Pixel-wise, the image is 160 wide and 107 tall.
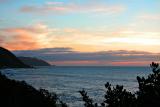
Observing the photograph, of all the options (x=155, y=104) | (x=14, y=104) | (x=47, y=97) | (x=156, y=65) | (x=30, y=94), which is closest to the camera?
(x=155, y=104)

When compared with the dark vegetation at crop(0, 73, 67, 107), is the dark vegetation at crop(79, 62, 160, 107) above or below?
above

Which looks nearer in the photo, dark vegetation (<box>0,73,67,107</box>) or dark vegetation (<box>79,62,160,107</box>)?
dark vegetation (<box>79,62,160,107</box>)

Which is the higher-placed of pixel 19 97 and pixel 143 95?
pixel 143 95

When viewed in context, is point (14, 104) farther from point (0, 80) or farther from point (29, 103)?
point (0, 80)

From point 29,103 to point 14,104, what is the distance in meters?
1.55

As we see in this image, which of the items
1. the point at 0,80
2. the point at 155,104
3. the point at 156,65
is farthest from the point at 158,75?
the point at 0,80

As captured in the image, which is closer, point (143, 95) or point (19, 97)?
point (143, 95)

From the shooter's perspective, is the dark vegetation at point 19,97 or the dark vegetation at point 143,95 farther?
the dark vegetation at point 19,97

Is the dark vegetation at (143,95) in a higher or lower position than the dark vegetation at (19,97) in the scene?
higher

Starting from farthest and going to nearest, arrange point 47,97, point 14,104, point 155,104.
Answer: point 47,97 < point 14,104 < point 155,104

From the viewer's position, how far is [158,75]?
11641mm

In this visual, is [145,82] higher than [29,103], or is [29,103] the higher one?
[145,82]

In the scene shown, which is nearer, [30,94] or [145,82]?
[145,82]

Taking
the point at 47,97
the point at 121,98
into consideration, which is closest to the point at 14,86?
the point at 47,97
